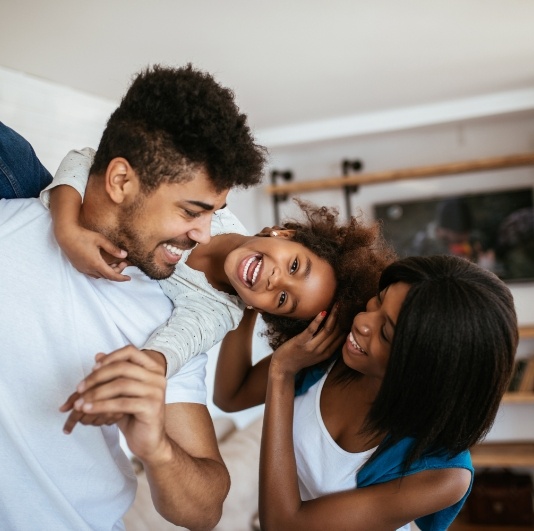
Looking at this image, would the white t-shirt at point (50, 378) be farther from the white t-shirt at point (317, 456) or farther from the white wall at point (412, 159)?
the white wall at point (412, 159)

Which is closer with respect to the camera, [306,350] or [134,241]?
[134,241]

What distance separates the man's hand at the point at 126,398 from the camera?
842mm

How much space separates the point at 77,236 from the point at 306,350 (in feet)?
2.04

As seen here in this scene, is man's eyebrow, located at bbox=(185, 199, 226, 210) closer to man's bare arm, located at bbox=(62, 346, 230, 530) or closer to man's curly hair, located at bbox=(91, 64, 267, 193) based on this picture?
man's curly hair, located at bbox=(91, 64, 267, 193)

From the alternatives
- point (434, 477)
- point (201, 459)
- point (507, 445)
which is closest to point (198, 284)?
point (201, 459)

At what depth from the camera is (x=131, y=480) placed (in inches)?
50.2

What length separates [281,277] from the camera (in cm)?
152

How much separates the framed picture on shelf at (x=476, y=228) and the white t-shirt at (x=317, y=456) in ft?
11.3

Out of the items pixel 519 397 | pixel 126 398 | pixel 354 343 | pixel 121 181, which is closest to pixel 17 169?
pixel 121 181

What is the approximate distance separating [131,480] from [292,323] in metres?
0.62

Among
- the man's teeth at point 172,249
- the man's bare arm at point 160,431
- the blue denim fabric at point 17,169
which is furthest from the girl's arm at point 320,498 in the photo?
the blue denim fabric at point 17,169

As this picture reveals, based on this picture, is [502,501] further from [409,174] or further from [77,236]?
[77,236]

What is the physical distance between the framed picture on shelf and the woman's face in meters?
3.41

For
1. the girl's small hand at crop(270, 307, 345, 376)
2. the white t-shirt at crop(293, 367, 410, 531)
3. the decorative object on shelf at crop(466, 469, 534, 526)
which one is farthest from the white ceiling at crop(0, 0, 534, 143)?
the decorative object on shelf at crop(466, 469, 534, 526)
